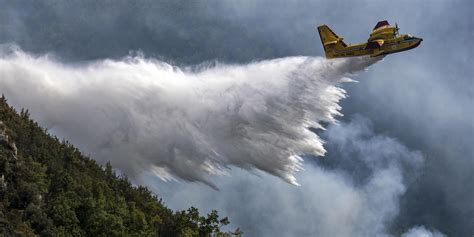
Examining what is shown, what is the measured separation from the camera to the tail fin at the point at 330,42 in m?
80.4

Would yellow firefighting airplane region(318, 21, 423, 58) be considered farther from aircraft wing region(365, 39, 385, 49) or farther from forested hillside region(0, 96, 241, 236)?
forested hillside region(0, 96, 241, 236)

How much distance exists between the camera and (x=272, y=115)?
7988 centimetres

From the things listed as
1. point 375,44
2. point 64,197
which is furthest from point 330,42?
point 64,197

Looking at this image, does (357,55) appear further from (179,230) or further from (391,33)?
(179,230)

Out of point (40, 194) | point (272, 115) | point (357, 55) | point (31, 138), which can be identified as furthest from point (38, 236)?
point (357, 55)

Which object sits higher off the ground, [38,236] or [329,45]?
[329,45]

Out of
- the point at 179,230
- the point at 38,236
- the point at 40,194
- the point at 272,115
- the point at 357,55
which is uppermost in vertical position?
the point at 357,55

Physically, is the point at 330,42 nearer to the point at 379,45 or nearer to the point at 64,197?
the point at 379,45

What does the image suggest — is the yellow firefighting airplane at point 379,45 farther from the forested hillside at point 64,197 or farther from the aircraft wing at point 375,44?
the forested hillside at point 64,197

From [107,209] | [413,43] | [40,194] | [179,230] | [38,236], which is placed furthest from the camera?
A: [413,43]

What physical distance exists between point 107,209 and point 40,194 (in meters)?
6.99

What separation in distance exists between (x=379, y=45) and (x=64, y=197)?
112 feet

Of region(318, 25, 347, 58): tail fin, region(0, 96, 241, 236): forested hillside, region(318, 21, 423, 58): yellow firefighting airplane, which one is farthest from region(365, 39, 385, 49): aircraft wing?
region(0, 96, 241, 236): forested hillside

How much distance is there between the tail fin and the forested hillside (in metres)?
21.9
